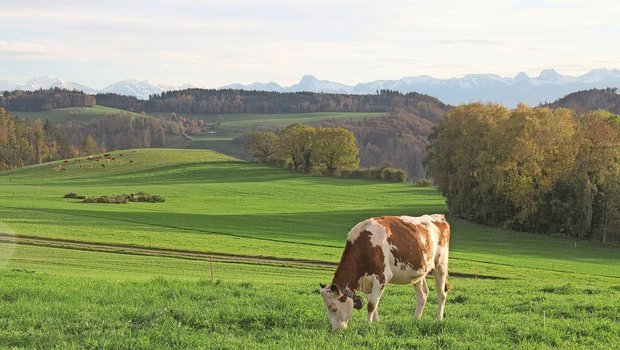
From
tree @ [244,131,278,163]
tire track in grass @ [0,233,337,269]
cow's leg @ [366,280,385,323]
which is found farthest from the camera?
tree @ [244,131,278,163]

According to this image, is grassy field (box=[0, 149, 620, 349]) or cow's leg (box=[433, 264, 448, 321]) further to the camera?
cow's leg (box=[433, 264, 448, 321])

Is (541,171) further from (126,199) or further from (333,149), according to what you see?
(333,149)

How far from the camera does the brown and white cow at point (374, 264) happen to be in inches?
537

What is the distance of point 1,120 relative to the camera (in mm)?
182750

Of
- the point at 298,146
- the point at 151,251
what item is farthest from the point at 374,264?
the point at 298,146

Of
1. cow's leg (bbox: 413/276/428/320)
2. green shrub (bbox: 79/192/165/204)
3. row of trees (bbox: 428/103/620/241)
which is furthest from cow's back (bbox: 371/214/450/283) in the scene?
green shrub (bbox: 79/192/165/204)

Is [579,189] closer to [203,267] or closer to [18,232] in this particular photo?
[203,267]

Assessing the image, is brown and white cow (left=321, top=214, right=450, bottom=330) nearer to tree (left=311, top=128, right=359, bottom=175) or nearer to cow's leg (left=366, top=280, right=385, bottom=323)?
Answer: cow's leg (left=366, top=280, right=385, bottom=323)

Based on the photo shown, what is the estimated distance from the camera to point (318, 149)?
135875 millimetres

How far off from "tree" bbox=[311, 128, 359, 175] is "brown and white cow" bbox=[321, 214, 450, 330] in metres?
118

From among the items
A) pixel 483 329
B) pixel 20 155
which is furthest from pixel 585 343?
pixel 20 155

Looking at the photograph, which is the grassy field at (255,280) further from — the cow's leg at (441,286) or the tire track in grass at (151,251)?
the tire track in grass at (151,251)

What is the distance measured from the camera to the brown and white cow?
1364cm

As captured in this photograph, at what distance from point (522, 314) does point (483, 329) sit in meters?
3.13
